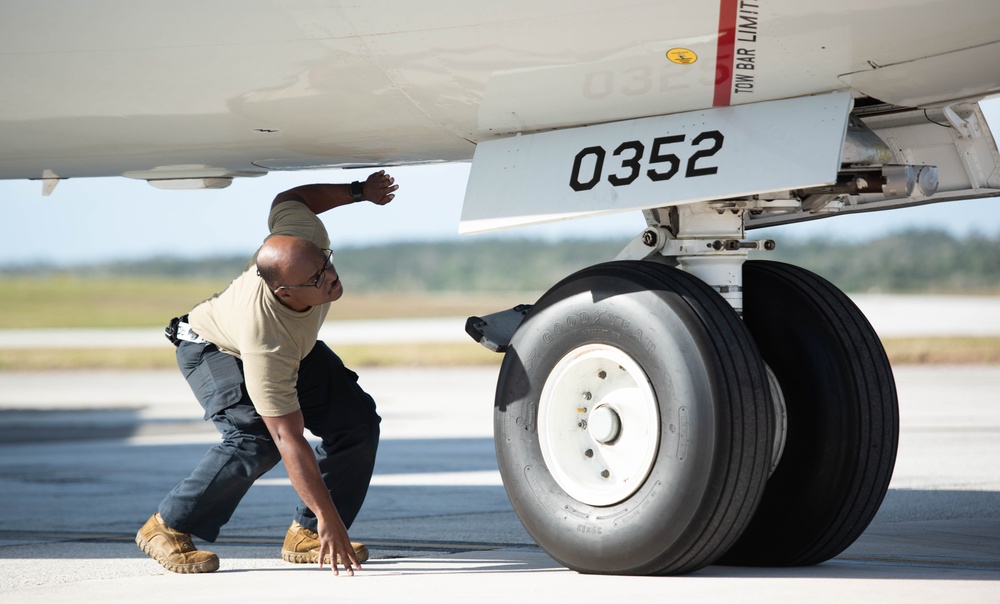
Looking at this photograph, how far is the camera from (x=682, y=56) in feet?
13.9

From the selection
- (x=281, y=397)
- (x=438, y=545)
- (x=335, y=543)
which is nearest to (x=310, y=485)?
(x=335, y=543)

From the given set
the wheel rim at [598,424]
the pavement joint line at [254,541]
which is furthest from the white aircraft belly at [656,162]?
the pavement joint line at [254,541]

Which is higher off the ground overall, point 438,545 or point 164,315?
point 164,315

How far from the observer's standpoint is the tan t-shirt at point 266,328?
4.44 m

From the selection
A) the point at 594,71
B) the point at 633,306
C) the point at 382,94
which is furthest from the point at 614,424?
the point at 382,94

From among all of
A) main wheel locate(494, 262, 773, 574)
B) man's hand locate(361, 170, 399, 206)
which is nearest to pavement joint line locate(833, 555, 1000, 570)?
main wheel locate(494, 262, 773, 574)

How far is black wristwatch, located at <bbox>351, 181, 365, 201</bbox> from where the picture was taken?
534 cm

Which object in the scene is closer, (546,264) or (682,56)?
(682,56)

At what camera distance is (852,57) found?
4.07 meters

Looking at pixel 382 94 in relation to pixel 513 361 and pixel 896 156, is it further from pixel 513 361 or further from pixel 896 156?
pixel 896 156

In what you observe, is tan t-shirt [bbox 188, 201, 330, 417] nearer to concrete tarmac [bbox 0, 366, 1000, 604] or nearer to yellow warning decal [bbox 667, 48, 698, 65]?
concrete tarmac [bbox 0, 366, 1000, 604]

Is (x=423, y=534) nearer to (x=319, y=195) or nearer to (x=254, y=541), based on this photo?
→ (x=254, y=541)

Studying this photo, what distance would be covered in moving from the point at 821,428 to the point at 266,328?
212cm

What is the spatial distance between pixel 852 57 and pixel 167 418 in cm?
1270
